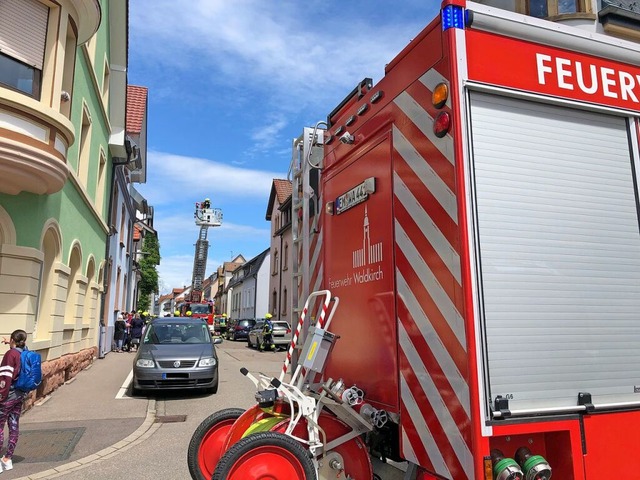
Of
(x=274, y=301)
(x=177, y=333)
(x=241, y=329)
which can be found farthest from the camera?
(x=274, y=301)

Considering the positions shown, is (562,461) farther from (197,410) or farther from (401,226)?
(197,410)

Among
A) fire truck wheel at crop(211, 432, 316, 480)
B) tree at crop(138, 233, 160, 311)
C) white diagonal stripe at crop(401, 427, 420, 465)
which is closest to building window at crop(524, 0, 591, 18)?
white diagonal stripe at crop(401, 427, 420, 465)

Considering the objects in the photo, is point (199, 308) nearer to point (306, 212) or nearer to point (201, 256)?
point (201, 256)

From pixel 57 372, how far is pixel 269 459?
9590mm

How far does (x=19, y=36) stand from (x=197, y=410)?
6981 mm

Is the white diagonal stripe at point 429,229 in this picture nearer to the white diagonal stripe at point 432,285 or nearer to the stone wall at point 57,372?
the white diagonal stripe at point 432,285

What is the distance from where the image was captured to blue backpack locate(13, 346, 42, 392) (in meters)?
5.62

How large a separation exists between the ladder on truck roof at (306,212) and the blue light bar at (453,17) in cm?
181

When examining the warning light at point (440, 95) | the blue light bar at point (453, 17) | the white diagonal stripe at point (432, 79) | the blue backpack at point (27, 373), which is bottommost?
the blue backpack at point (27, 373)

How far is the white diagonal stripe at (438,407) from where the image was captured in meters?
2.37

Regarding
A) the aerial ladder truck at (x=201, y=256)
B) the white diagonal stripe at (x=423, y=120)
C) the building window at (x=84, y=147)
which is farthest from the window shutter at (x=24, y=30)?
the aerial ladder truck at (x=201, y=256)

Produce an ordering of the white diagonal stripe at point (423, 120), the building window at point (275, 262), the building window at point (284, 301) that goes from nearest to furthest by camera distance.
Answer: the white diagonal stripe at point (423, 120) → the building window at point (284, 301) → the building window at point (275, 262)

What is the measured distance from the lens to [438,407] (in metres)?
2.57

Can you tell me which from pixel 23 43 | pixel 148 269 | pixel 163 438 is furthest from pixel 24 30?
pixel 148 269
